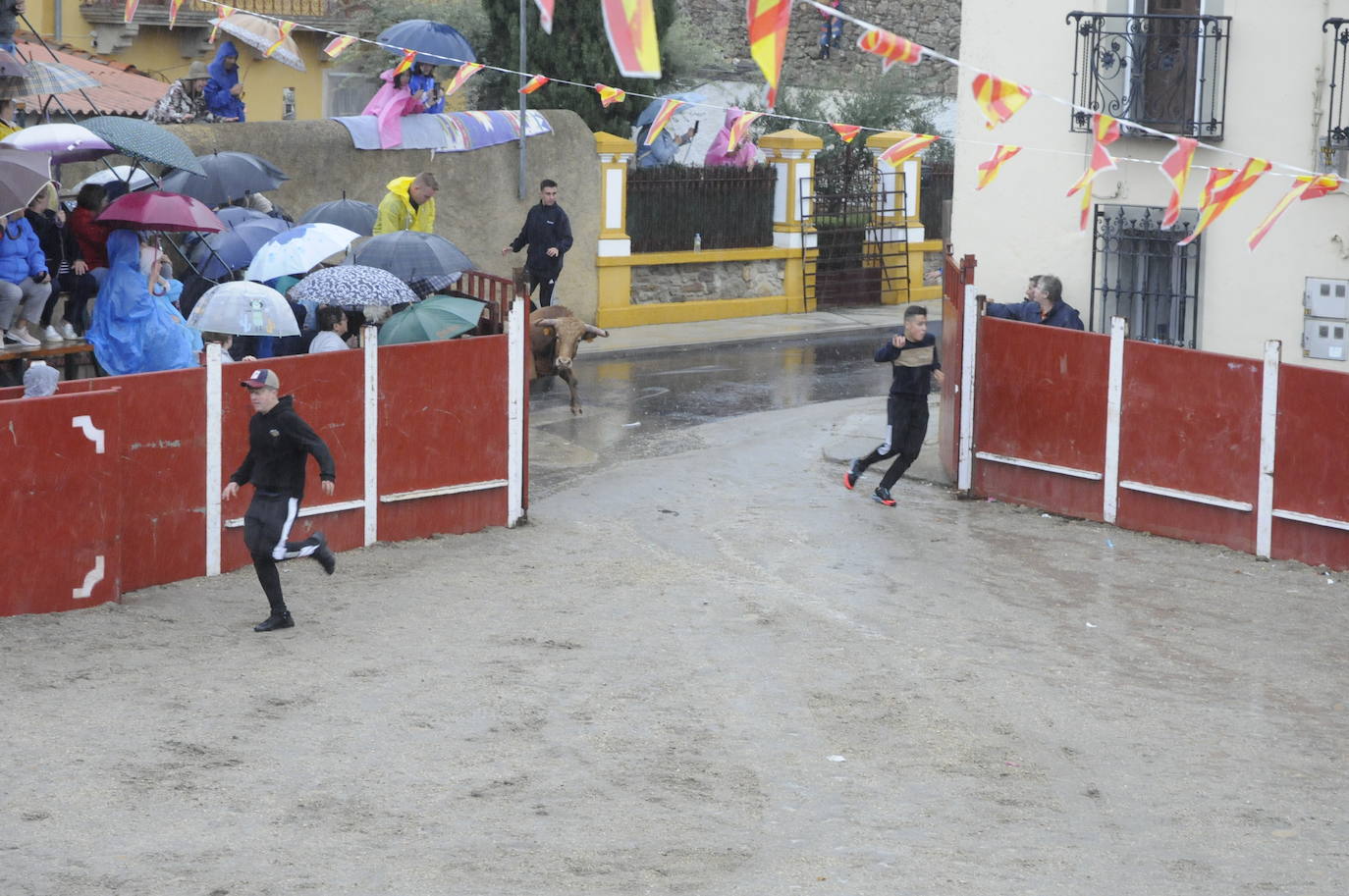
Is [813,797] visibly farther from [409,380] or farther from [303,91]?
[303,91]

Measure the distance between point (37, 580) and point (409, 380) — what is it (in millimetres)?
3095

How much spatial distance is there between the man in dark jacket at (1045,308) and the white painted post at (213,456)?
20.3 feet

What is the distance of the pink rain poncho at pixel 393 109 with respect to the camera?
1961 cm

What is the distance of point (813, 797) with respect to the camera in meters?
7.62

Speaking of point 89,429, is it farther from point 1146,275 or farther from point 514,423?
point 1146,275

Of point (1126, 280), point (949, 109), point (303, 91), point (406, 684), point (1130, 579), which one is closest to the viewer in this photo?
point (406, 684)

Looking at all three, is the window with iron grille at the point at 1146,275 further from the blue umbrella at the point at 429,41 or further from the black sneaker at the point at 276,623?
the black sneaker at the point at 276,623

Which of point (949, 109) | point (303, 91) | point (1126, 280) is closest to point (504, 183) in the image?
point (1126, 280)

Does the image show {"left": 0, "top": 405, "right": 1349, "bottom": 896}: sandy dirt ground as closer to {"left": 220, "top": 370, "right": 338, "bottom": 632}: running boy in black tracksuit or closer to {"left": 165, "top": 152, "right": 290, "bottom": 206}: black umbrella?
{"left": 220, "top": 370, "right": 338, "bottom": 632}: running boy in black tracksuit

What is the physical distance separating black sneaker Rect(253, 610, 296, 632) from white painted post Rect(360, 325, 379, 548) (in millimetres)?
2002

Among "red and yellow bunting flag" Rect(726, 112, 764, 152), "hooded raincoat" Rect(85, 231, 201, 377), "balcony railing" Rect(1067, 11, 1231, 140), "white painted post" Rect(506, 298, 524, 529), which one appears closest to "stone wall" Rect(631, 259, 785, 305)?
"balcony railing" Rect(1067, 11, 1231, 140)

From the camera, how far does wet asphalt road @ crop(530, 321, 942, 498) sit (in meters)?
15.5

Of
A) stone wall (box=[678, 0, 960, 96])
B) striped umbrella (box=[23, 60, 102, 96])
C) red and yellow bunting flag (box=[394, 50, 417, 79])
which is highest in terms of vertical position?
stone wall (box=[678, 0, 960, 96])

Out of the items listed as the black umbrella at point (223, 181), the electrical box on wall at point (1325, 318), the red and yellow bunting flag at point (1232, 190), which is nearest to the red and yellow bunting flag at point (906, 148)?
the red and yellow bunting flag at point (1232, 190)
